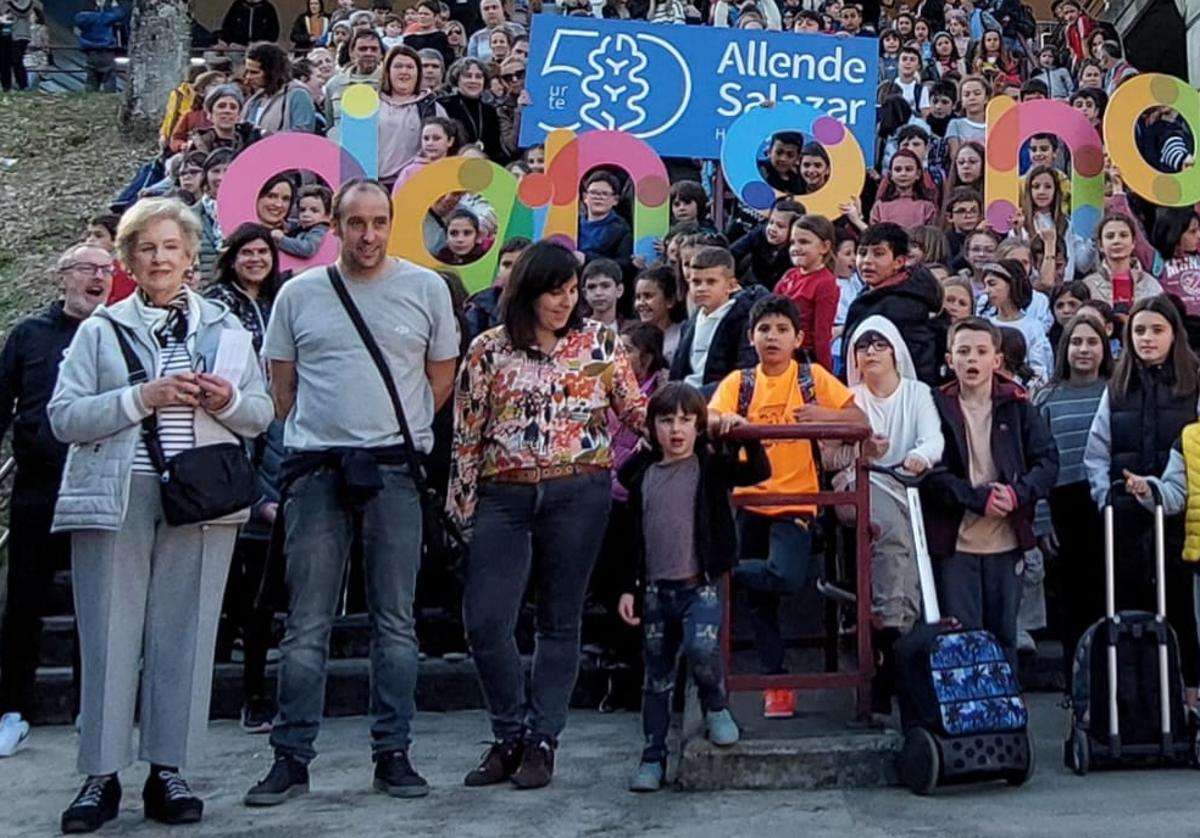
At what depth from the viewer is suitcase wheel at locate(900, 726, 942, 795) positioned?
5.27 meters

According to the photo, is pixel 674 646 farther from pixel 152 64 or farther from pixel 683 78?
pixel 152 64

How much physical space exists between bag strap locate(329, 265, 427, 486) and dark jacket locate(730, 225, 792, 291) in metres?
3.96

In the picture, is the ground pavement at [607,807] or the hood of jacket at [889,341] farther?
the hood of jacket at [889,341]

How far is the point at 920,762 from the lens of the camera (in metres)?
5.34

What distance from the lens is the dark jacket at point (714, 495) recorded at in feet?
18.2

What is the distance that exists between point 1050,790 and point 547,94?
5.87 metres

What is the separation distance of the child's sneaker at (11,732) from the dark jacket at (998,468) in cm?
358

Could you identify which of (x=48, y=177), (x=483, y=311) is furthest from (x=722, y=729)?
(x=48, y=177)

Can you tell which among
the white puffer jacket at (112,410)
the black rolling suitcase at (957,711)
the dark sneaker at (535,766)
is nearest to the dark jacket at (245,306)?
the white puffer jacket at (112,410)

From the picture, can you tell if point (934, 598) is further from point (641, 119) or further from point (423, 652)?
point (641, 119)

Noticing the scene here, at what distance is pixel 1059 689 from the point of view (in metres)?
7.04

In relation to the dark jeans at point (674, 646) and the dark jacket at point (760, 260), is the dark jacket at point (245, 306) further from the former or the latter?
the dark jacket at point (760, 260)

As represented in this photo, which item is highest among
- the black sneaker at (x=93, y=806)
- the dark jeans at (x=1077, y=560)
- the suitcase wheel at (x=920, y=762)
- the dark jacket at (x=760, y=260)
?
the dark jacket at (x=760, y=260)

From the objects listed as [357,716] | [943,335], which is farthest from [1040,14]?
[357,716]
